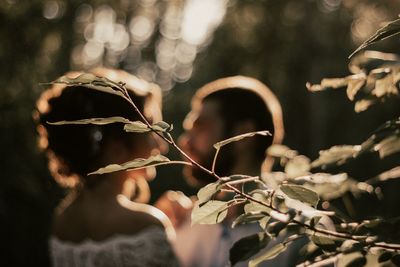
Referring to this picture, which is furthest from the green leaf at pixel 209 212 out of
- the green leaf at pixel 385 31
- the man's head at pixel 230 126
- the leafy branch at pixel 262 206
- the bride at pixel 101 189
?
the man's head at pixel 230 126

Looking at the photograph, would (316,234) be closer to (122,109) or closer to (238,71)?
(122,109)

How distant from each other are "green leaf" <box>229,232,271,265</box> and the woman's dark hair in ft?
4.89

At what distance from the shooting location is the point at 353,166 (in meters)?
13.1

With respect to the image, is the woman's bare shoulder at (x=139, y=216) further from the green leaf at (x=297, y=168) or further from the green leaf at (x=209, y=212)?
the green leaf at (x=209, y=212)

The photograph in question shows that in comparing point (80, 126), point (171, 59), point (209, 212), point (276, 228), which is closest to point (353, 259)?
point (276, 228)

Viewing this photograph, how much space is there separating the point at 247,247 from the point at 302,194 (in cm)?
18

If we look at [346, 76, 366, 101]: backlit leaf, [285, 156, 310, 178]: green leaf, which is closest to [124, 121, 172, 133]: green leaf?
[346, 76, 366, 101]: backlit leaf

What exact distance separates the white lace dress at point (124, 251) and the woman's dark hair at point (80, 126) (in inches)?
11.6

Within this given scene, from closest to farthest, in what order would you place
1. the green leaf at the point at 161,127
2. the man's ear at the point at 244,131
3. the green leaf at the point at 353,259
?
the green leaf at the point at 161,127, the green leaf at the point at 353,259, the man's ear at the point at 244,131

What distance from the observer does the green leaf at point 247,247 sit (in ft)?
3.68

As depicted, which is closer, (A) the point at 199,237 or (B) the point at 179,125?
(A) the point at 199,237

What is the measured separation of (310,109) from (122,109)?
552 inches

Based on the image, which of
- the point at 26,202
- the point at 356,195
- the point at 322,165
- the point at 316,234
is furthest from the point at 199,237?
the point at 26,202

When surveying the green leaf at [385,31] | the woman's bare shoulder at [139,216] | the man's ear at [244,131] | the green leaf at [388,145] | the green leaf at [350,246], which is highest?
the green leaf at [385,31]
